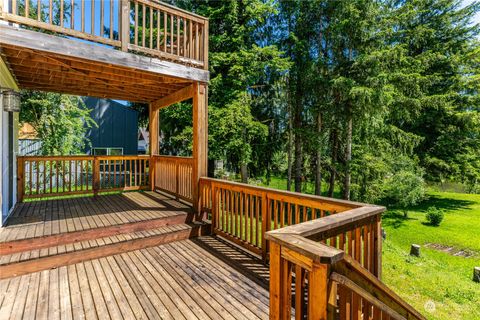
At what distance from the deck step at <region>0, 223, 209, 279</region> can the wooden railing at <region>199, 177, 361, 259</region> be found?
0.50 m

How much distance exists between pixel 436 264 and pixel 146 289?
28.9 ft

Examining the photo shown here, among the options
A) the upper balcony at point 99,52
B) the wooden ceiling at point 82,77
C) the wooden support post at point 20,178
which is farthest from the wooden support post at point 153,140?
the wooden support post at point 20,178

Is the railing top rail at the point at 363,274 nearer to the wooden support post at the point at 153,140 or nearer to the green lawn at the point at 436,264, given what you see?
the green lawn at the point at 436,264

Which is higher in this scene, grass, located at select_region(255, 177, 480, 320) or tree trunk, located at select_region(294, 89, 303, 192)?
tree trunk, located at select_region(294, 89, 303, 192)

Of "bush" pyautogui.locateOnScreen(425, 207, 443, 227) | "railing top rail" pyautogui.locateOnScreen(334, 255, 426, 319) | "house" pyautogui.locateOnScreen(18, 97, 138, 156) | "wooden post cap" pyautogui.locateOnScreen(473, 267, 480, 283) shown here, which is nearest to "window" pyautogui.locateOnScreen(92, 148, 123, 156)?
"house" pyautogui.locateOnScreen(18, 97, 138, 156)

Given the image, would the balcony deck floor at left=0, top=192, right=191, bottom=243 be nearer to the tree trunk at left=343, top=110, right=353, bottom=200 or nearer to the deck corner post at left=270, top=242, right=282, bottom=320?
the deck corner post at left=270, top=242, right=282, bottom=320

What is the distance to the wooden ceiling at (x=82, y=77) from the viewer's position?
3686 mm

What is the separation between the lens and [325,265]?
1232mm

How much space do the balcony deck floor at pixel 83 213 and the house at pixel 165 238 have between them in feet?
0.11

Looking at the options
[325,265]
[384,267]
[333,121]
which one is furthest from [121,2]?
[333,121]

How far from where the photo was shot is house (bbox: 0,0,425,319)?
1532mm

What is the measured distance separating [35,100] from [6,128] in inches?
267

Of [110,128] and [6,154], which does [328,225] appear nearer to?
[6,154]

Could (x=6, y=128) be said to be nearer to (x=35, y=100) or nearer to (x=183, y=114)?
(x=183, y=114)
